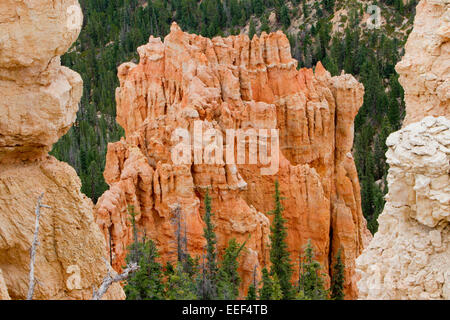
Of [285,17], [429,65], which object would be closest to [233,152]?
[429,65]

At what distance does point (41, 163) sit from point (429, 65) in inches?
350

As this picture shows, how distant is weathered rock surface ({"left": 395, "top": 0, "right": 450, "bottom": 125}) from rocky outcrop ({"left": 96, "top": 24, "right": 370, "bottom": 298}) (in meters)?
8.01

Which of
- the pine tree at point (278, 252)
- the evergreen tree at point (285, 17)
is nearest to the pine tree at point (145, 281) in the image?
the pine tree at point (278, 252)

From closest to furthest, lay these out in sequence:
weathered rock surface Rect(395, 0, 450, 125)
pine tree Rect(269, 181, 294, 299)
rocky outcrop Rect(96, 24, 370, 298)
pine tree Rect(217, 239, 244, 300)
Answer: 1. weathered rock surface Rect(395, 0, 450, 125)
2. pine tree Rect(217, 239, 244, 300)
3. rocky outcrop Rect(96, 24, 370, 298)
4. pine tree Rect(269, 181, 294, 299)

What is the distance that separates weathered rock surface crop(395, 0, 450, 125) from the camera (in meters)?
12.6

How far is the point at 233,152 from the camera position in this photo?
21.5 metres

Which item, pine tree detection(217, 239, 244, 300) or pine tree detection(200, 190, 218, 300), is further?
pine tree detection(217, 239, 244, 300)

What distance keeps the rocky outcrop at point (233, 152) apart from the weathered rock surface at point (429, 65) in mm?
8006

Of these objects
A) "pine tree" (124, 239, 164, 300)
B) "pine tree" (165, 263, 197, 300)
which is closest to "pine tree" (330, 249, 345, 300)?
"pine tree" (165, 263, 197, 300)

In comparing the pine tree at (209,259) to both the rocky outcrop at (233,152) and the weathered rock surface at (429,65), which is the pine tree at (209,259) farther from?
the weathered rock surface at (429,65)

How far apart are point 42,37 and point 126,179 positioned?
1163cm

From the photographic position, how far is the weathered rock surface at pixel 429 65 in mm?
12617

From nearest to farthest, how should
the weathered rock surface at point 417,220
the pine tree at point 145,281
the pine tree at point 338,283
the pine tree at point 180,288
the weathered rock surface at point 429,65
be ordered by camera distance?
the weathered rock surface at point 417,220
the weathered rock surface at point 429,65
the pine tree at point 180,288
the pine tree at point 145,281
the pine tree at point 338,283

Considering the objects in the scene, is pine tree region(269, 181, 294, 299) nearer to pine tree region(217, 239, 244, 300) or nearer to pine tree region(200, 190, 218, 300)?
pine tree region(217, 239, 244, 300)
